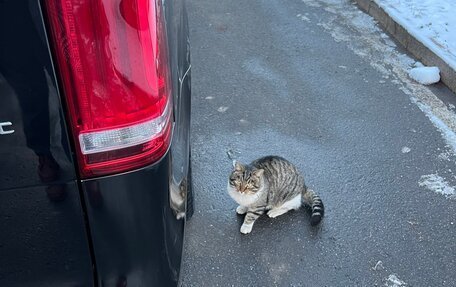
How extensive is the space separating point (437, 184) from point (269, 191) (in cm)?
115

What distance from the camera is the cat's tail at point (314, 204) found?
2.88m

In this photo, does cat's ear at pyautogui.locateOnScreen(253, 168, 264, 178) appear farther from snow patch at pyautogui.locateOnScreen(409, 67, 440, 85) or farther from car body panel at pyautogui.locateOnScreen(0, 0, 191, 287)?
snow patch at pyautogui.locateOnScreen(409, 67, 440, 85)

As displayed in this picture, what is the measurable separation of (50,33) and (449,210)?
8.65 feet

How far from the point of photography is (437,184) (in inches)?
127

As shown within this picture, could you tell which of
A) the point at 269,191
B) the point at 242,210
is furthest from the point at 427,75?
the point at 242,210

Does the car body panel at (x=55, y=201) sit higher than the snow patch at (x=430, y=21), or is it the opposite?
the car body panel at (x=55, y=201)

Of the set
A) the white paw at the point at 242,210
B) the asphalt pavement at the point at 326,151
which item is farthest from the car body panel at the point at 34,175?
the white paw at the point at 242,210

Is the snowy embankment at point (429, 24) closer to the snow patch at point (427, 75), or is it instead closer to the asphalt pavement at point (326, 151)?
the snow patch at point (427, 75)

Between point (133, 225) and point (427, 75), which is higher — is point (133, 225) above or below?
above

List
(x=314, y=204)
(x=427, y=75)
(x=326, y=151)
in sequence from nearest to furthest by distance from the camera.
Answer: (x=314, y=204), (x=326, y=151), (x=427, y=75)

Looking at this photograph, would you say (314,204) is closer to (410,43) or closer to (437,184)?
(437,184)

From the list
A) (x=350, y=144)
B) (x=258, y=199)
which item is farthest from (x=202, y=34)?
(x=258, y=199)

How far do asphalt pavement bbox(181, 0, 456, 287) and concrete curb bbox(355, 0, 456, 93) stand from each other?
103mm

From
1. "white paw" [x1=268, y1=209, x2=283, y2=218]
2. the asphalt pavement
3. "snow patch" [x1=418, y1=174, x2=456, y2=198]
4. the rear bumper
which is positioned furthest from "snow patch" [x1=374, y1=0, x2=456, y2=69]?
the rear bumper
